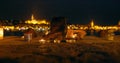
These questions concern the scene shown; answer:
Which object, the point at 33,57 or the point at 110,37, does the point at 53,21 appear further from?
the point at 33,57

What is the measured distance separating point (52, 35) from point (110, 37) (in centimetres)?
743

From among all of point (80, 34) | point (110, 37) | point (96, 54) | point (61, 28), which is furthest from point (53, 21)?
point (96, 54)

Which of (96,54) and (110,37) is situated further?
(110,37)

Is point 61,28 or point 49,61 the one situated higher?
point 61,28

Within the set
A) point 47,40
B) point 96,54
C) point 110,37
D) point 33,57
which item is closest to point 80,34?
point 110,37

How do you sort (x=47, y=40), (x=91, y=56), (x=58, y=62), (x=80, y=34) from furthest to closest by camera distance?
(x=80, y=34) < (x=47, y=40) < (x=91, y=56) < (x=58, y=62)

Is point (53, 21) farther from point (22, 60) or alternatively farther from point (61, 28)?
point (22, 60)

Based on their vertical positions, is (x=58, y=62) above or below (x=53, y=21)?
below

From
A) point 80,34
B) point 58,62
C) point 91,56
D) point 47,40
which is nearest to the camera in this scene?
point 58,62

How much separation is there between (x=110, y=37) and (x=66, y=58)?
17.0 meters

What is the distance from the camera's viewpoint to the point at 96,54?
62.0 feet

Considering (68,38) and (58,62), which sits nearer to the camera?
(58,62)

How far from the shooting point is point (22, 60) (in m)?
16.3

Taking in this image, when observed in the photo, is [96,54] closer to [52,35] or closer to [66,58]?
[66,58]
